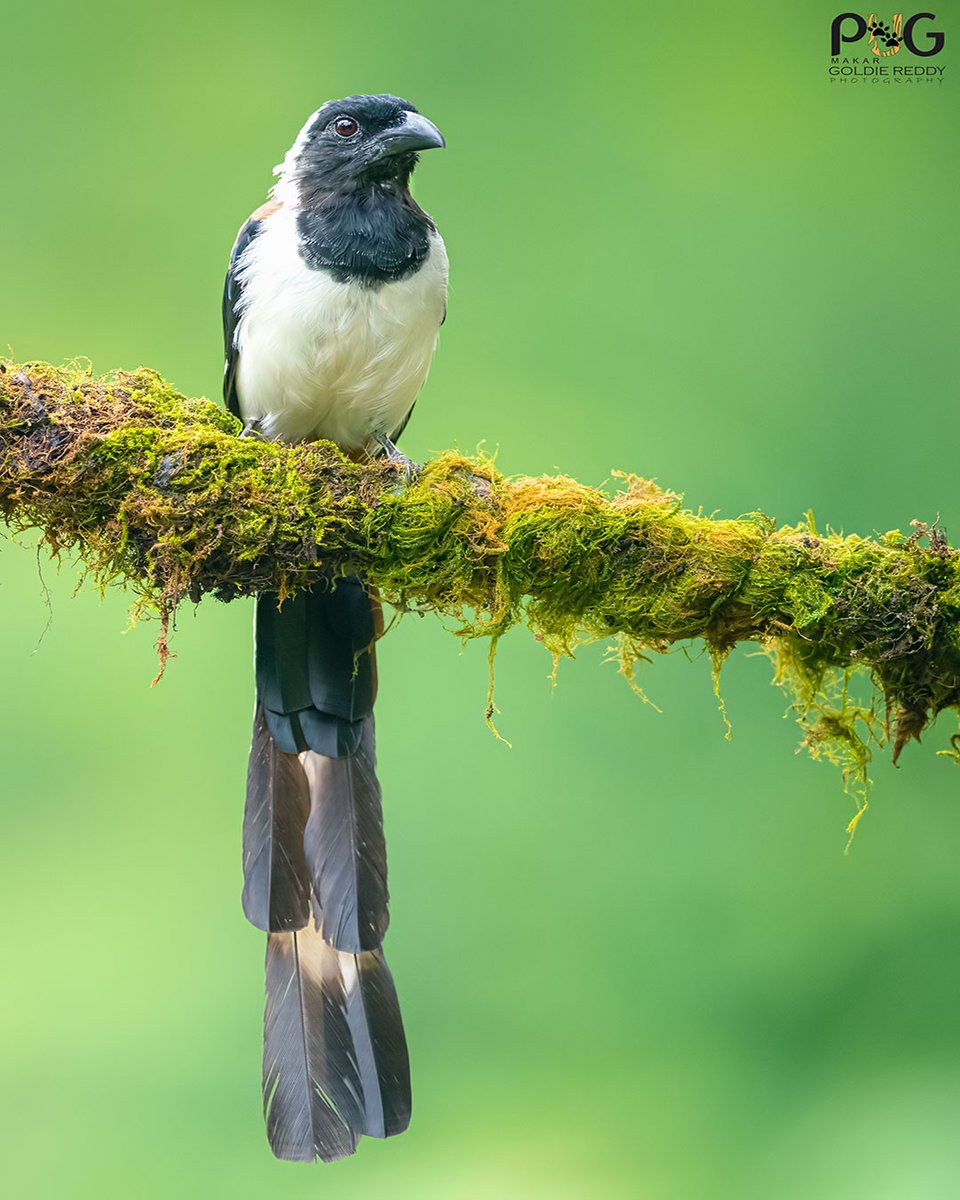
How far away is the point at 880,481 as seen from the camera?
4074 mm

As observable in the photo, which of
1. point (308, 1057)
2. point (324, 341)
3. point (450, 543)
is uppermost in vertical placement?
point (324, 341)

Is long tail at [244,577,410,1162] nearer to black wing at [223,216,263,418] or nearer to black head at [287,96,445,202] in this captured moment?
black wing at [223,216,263,418]

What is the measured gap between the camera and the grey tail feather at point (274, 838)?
241 centimetres

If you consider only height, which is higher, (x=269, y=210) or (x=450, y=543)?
(x=269, y=210)

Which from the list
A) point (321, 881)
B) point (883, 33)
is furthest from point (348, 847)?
point (883, 33)

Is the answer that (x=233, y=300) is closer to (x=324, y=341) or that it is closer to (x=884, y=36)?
(x=324, y=341)

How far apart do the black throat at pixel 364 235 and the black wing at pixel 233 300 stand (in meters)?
0.14

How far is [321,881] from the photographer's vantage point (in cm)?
244

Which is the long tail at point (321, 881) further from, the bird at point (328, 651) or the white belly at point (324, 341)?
the white belly at point (324, 341)

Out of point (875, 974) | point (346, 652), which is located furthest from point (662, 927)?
point (346, 652)

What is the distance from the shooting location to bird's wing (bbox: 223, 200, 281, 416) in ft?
8.83

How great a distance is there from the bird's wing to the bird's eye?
19cm

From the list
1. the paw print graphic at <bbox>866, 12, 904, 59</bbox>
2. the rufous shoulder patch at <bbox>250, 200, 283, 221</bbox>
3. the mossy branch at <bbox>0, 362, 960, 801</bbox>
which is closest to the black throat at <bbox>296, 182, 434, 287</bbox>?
the rufous shoulder patch at <bbox>250, 200, 283, 221</bbox>

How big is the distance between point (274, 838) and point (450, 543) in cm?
69
